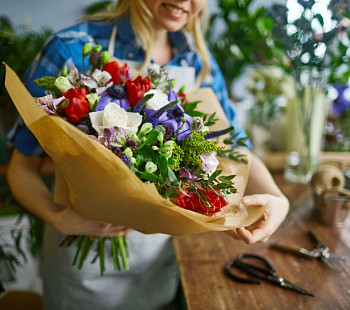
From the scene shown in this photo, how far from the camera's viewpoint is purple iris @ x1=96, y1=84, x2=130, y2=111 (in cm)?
59

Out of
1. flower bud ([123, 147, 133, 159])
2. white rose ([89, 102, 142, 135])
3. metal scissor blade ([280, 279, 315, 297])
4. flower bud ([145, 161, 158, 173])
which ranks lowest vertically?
metal scissor blade ([280, 279, 315, 297])

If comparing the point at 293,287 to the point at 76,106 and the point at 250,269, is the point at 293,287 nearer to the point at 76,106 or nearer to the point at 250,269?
the point at 250,269

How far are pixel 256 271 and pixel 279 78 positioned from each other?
3.66ft

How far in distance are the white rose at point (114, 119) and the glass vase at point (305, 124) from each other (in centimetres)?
94

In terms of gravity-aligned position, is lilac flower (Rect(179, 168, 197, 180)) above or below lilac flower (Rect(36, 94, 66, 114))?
below

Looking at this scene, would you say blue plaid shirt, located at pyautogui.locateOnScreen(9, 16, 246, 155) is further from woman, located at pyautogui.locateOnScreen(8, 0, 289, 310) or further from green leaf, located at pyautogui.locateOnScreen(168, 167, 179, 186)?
green leaf, located at pyautogui.locateOnScreen(168, 167, 179, 186)

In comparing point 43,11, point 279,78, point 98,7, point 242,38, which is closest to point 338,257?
point 279,78

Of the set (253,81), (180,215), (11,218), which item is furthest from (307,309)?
(11,218)

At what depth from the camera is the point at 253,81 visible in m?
1.69

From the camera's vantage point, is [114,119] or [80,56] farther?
[80,56]

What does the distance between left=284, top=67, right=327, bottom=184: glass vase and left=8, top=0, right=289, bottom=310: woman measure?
37 centimetres

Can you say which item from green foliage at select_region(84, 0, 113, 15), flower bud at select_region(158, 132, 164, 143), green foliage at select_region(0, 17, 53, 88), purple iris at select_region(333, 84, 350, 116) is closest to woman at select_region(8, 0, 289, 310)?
flower bud at select_region(158, 132, 164, 143)

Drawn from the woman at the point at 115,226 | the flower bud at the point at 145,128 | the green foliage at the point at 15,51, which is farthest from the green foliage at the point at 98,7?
the flower bud at the point at 145,128

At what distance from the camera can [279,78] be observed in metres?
1.62
